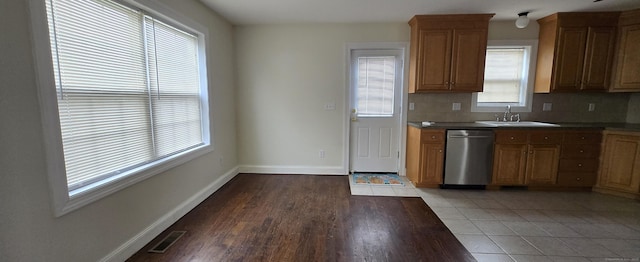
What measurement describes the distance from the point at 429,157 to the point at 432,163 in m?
0.09

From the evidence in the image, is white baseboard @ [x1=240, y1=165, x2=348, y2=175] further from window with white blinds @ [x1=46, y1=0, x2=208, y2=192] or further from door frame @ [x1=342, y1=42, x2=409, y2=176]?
window with white blinds @ [x1=46, y1=0, x2=208, y2=192]

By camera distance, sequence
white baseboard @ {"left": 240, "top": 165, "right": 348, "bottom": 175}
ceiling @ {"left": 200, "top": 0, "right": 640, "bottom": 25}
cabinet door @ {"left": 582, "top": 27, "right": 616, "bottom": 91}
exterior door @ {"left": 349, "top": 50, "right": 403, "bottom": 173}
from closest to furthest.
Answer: ceiling @ {"left": 200, "top": 0, "right": 640, "bottom": 25}
cabinet door @ {"left": 582, "top": 27, "right": 616, "bottom": 91}
exterior door @ {"left": 349, "top": 50, "right": 403, "bottom": 173}
white baseboard @ {"left": 240, "top": 165, "right": 348, "bottom": 175}

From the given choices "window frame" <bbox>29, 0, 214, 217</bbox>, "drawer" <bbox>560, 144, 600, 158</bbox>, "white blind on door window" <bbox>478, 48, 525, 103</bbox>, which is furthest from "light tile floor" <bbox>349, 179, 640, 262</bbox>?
"window frame" <bbox>29, 0, 214, 217</bbox>

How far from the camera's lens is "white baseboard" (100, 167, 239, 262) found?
6.39ft

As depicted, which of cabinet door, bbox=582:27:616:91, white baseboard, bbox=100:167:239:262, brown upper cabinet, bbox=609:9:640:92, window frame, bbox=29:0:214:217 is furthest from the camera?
cabinet door, bbox=582:27:616:91

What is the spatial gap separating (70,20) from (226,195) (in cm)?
228

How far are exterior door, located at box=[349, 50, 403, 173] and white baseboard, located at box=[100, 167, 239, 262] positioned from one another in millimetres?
2228

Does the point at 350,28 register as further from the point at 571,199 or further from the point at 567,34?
the point at 571,199

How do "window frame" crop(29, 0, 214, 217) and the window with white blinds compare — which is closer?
"window frame" crop(29, 0, 214, 217)

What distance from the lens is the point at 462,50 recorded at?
3.46 metres

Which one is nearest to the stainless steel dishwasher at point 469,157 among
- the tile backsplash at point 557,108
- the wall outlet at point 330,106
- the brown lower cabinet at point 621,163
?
the tile backsplash at point 557,108

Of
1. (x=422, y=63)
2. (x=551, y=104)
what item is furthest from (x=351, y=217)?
(x=551, y=104)

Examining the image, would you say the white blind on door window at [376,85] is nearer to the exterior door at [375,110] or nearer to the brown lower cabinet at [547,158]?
the exterior door at [375,110]

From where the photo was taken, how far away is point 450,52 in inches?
137
